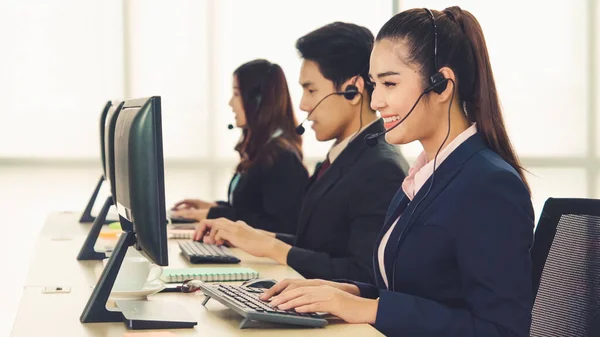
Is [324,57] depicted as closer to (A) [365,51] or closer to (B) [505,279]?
(A) [365,51]

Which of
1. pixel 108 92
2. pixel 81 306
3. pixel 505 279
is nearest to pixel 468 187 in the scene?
pixel 505 279

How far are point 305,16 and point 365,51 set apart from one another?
10.4 feet

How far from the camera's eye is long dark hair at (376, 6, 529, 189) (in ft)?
5.51

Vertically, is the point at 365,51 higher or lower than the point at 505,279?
higher

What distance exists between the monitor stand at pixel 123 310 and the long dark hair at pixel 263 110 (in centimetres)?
179

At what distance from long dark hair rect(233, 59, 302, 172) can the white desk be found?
32.3 inches

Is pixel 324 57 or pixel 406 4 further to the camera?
pixel 406 4

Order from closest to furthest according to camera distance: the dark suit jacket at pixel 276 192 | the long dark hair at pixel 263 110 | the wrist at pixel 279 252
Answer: the wrist at pixel 279 252, the dark suit jacket at pixel 276 192, the long dark hair at pixel 263 110

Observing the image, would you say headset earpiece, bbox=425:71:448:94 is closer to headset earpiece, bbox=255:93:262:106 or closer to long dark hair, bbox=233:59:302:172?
long dark hair, bbox=233:59:302:172

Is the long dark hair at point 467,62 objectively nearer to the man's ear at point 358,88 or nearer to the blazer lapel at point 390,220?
the blazer lapel at point 390,220

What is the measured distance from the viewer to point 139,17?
540 centimetres

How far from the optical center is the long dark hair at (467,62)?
5.51ft

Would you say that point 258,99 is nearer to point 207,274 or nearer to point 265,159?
point 265,159

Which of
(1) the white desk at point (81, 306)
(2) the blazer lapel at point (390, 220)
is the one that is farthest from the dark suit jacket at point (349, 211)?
(2) the blazer lapel at point (390, 220)
